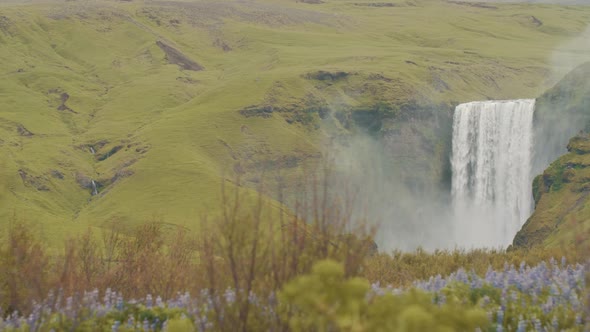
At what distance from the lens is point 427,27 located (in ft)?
610

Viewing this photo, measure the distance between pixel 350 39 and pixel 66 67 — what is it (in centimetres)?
6897

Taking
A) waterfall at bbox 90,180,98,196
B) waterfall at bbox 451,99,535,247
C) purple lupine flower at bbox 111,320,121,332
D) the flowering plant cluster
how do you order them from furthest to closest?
waterfall at bbox 90,180,98,196, waterfall at bbox 451,99,535,247, purple lupine flower at bbox 111,320,121,332, the flowering plant cluster

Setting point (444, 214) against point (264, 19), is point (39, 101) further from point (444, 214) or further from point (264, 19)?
point (264, 19)

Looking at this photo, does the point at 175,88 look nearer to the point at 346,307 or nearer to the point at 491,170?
the point at 491,170

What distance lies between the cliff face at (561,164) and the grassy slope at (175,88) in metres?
27.8

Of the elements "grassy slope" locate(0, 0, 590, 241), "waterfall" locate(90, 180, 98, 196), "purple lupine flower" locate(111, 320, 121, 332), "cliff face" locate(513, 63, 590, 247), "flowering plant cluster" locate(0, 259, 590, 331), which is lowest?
"waterfall" locate(90, 180, 98, 196)

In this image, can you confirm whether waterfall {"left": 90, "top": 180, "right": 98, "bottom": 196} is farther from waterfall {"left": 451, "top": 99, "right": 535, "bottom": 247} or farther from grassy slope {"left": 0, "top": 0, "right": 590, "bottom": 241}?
waterfall {"left": 451, "top": 99, "right": 535, "bottom": 247}

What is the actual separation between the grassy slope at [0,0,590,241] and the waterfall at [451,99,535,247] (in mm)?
16741

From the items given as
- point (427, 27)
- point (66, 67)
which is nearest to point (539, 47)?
point (427, 27)

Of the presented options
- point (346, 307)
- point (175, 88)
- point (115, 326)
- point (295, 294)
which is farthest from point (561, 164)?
point (175, 88)

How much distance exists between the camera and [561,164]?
43531 mm

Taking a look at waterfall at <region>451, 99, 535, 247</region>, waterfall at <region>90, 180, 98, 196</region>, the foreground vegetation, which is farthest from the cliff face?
waterfall at <region>90, 180, 98, 196</region>

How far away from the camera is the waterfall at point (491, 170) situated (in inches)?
2685

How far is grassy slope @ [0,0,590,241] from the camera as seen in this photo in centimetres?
7581
